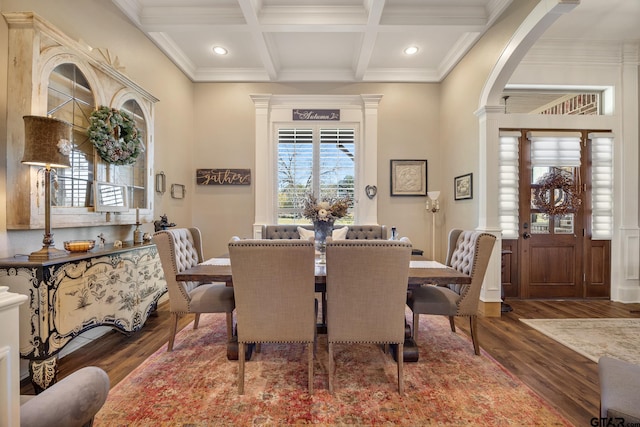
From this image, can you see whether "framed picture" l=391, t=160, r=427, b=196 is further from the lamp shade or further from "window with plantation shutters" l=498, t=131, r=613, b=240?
the lamp shade

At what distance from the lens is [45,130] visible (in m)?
1.85

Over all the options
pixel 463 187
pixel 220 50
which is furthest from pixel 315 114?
pixel 463 187

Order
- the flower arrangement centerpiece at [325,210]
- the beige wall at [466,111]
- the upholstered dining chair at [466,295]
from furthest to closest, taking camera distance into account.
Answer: the beige wall at [466,111]
the flower arrangement centerpiece at [325,210]
the upholstered dining chair at [466,295]

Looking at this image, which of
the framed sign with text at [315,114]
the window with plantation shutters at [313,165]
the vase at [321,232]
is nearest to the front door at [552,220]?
the window with plantation shutters at [313,165]

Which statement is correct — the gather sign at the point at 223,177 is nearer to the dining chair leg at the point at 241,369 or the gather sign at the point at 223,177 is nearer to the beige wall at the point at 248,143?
the beige wall at the point at 248,143

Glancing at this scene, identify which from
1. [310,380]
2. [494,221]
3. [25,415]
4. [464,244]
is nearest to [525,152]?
[494,221]

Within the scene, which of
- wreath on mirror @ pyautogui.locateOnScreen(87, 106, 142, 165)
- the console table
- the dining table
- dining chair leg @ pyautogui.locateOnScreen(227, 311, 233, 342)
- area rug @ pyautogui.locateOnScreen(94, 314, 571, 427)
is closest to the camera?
area rug @ pyautogui.locateOnScreen(94, 314, 571, 427)

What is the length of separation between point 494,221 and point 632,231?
2.17 metres

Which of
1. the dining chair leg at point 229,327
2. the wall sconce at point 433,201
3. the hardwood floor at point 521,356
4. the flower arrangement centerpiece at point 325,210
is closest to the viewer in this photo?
the hardwood floor at point 521,356

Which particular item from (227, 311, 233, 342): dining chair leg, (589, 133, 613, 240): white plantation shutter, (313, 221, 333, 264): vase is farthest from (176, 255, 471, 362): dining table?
(589, 133, 613, 240): white plantation shutter

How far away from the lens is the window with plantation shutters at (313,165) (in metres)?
4.68

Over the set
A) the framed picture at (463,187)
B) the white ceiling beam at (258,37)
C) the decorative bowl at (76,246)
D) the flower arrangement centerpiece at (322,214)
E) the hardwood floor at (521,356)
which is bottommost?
the hardwood floor at (521,356)

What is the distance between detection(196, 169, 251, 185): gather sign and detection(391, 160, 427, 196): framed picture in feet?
7.95

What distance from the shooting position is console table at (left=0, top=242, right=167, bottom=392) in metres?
1.74
